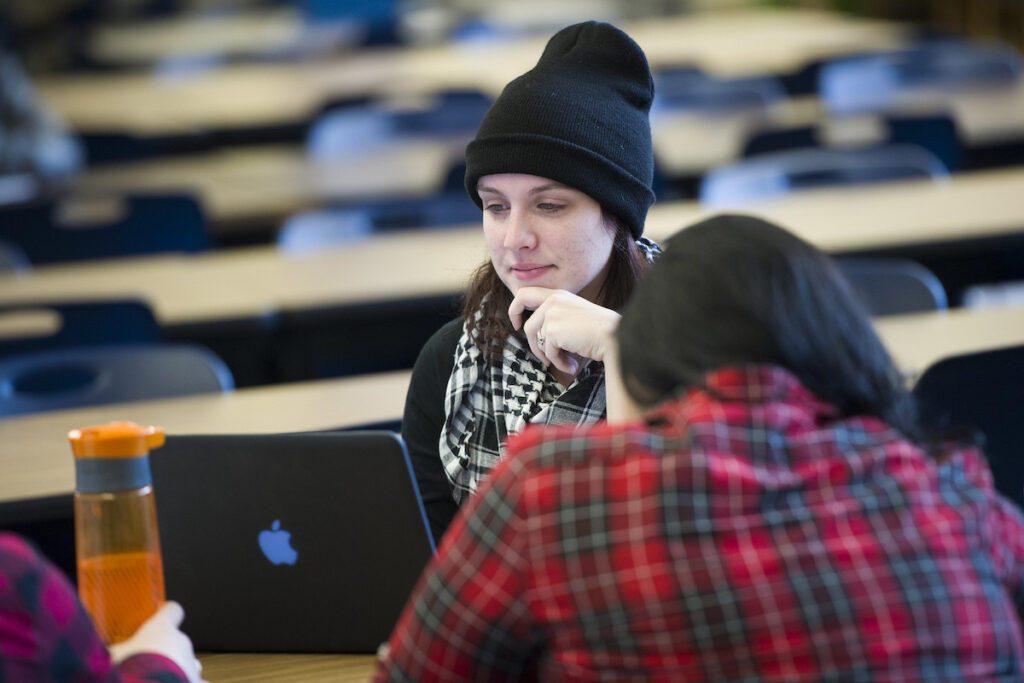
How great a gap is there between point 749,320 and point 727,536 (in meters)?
0.20

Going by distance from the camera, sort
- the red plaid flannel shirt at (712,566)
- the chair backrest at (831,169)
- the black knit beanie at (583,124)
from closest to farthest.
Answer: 1. the red plaid flannel shirt at (712,566)
2. the black knit beanie at (583,124)
3. the chair backrest at (831,169)

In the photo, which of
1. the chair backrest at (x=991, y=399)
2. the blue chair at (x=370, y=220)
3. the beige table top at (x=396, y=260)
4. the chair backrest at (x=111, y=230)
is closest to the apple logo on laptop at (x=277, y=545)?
the chair backrest at (x=991, y=399)

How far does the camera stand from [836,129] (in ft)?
16.1

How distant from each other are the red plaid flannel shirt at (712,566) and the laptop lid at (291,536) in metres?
0.30

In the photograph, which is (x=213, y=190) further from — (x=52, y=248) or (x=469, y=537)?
(x=469, y=537)

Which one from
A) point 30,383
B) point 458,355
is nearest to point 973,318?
point 458,355

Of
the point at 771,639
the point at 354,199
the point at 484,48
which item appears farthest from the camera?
the point at 484,48

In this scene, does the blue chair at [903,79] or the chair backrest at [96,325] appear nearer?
the chair backrest at [96,325]

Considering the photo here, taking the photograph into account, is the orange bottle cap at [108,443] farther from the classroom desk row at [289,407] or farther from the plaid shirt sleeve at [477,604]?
the classroom desk row at [289,407]

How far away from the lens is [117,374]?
2424mm

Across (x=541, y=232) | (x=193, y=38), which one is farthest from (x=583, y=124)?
(x=193, y=38)

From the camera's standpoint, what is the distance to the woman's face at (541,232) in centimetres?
158

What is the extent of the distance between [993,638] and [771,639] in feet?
0.65

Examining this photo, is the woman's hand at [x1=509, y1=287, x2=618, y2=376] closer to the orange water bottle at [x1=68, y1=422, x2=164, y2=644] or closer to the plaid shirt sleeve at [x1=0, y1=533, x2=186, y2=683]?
the orange water bottle at [x1=68, y1=422, x2=164, y2=644]
